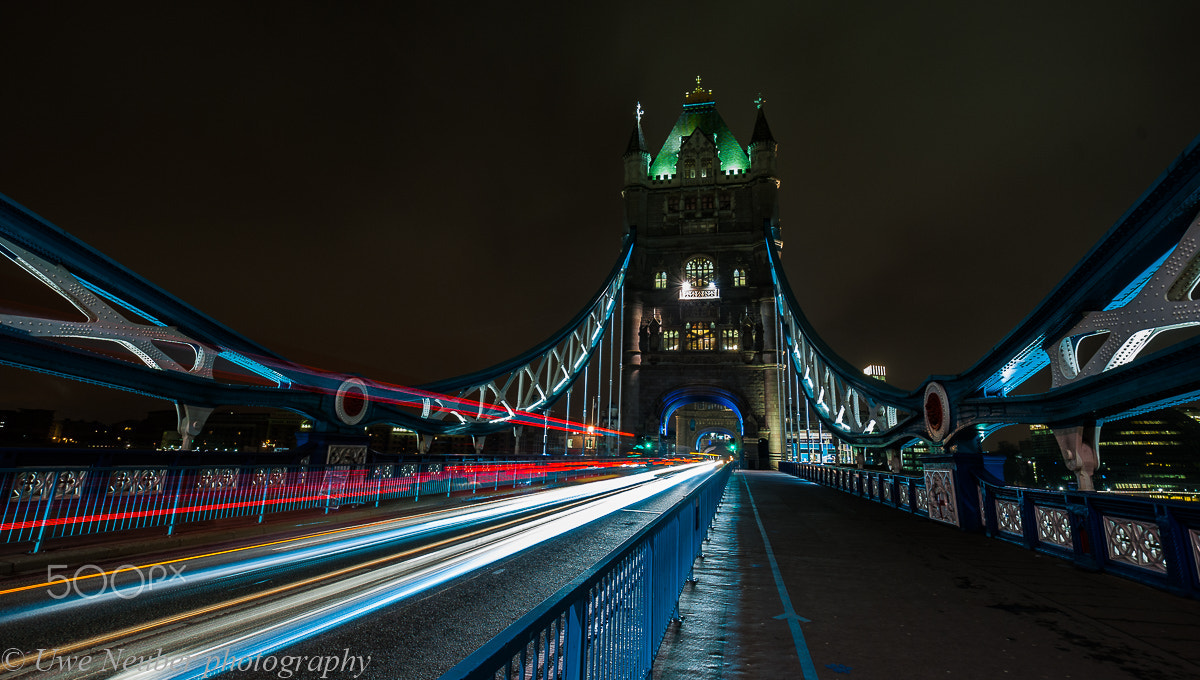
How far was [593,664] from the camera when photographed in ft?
8.56

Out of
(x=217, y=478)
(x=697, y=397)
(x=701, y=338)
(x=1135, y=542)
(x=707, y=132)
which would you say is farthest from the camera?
(x=707, y=132)

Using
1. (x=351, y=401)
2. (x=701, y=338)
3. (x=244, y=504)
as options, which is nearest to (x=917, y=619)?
(x=244, y=504)

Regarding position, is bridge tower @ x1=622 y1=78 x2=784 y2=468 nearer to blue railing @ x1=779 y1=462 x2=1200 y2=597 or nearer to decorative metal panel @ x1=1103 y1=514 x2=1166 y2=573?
blue railing @ x1=779 y1=462 x2=1200 y2=597

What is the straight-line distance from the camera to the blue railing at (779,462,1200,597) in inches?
221

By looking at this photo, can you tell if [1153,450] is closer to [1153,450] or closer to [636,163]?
[1153,450]

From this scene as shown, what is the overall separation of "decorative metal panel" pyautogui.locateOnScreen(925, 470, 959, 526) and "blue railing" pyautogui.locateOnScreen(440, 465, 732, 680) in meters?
8.16

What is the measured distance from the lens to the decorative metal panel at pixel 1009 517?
8.75 metres

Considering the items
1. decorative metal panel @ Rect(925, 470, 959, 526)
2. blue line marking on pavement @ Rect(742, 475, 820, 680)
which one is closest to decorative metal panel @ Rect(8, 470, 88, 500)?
blue line marking on pavement @ Rect(742, 475, 820, 680)

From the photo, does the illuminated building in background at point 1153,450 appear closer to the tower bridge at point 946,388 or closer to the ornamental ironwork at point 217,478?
the tower bridge at point 946,388

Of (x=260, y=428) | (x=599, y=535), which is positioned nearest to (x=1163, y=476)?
(x=599, y=535)

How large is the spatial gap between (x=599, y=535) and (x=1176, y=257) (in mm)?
10428
